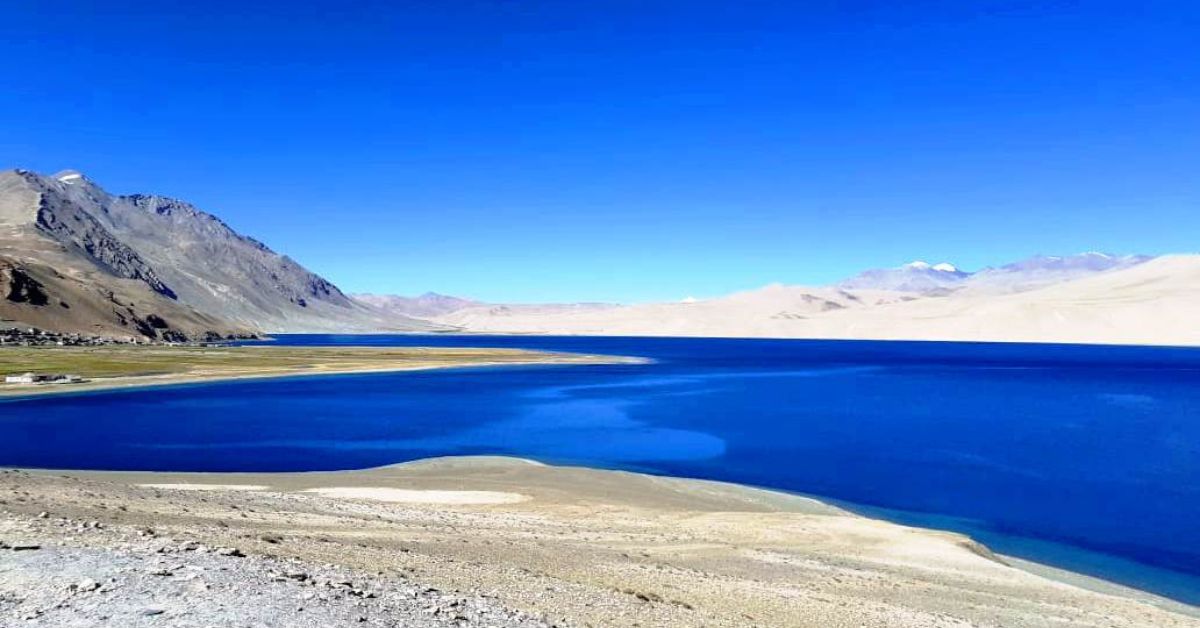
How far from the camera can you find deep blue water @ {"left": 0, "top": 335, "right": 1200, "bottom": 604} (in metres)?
28.8

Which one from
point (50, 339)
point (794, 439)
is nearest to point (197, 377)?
point (50, 339)

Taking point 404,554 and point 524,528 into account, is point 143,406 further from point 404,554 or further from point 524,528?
point 404,554

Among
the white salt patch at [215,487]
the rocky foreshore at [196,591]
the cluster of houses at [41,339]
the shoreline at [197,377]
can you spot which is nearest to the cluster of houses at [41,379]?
the shoreline at [197,377]

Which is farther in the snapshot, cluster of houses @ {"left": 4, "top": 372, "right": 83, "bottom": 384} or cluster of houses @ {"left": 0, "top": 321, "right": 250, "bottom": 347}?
cluster of houses @ {"left": 0, "top": 321, "right": 250, "bottom": 347}

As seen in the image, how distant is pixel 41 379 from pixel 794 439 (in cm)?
6298

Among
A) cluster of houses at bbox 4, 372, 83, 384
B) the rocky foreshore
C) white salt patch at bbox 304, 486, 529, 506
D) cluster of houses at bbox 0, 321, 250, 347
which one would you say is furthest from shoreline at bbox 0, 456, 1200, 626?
cluster of houses at bbox 0, 321, 250, 347

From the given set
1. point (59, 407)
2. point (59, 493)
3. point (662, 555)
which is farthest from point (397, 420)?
point (662, 555)

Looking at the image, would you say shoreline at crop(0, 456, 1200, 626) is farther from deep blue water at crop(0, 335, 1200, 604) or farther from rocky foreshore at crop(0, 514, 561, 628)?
deep blue water at crop(0, 335, 1200, 604)

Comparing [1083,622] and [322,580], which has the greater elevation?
[322,580]

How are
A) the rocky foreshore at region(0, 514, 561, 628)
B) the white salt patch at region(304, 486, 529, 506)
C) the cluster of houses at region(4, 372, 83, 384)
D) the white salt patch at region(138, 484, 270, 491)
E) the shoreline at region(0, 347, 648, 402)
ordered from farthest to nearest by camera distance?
the cluster of houses at region(4, 372, 83, 384) → the shoreline at region(0, 347, 648, 402) → the white salt patch at region(304, 486, 529, 506) → the white salt patch at region(138, 484, 270, 491) → the rocky foreshore at region(0, 514, 561, 628)

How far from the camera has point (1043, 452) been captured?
4416 centimetres

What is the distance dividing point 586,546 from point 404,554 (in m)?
4.69

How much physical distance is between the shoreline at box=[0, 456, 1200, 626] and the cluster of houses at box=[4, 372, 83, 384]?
160ft

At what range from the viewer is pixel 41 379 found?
70875 millimetres
